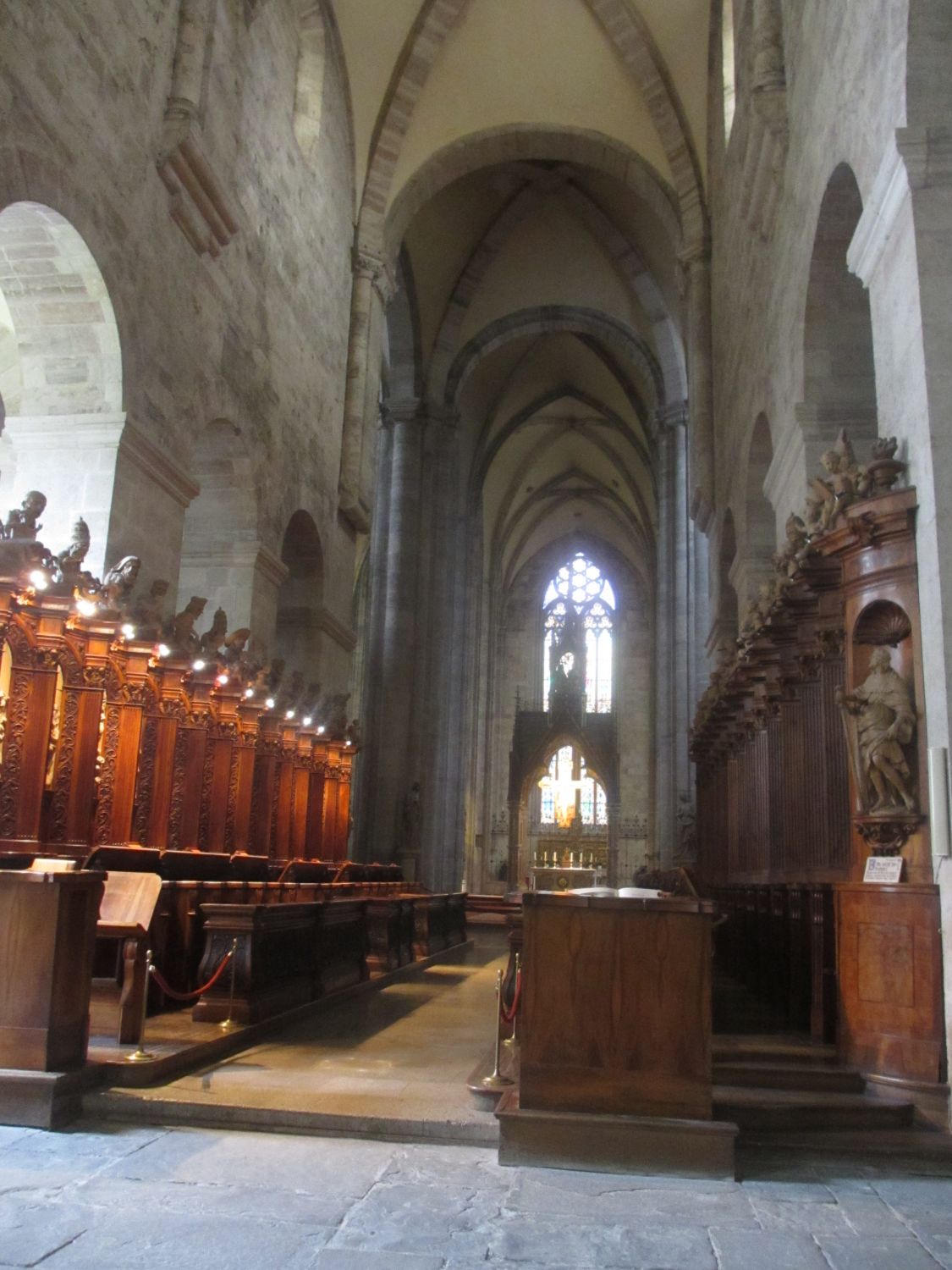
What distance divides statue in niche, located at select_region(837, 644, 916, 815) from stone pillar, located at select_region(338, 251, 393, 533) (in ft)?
37.2

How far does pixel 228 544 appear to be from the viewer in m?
13.0

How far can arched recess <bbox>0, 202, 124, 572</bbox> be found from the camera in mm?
9148

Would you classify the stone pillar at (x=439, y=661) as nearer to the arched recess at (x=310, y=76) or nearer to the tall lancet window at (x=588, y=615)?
the arched recess at (x=310, y=76)

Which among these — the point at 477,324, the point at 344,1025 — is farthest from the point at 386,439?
the point at 344,1025

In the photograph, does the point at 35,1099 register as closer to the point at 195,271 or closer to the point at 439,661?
the point at 195,271

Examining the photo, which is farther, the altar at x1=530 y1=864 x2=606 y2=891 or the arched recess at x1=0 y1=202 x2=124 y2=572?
the altar at x1=530 y1=864 x2=606 y2=891

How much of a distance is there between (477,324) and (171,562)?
15137 millimetres

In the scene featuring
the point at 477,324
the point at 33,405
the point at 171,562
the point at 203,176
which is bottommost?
the point at 171,562

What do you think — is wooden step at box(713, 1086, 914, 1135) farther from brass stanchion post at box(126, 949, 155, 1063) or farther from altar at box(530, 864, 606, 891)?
altar at box(530, 864, 606, 891)

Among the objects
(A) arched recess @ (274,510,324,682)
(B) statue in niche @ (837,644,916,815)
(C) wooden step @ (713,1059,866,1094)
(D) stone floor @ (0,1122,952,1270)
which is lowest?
(D) stone floor @ (0,1122,952,1270)

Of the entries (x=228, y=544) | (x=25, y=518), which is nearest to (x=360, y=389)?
(x=228, y=544)

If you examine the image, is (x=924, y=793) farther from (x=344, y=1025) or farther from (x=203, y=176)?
(x=203, y=176)

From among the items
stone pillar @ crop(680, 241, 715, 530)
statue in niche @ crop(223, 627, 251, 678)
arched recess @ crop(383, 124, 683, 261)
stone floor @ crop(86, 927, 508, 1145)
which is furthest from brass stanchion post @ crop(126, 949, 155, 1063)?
arched recess @ crop(383, 124, 683, 261)

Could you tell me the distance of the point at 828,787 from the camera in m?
7.02
